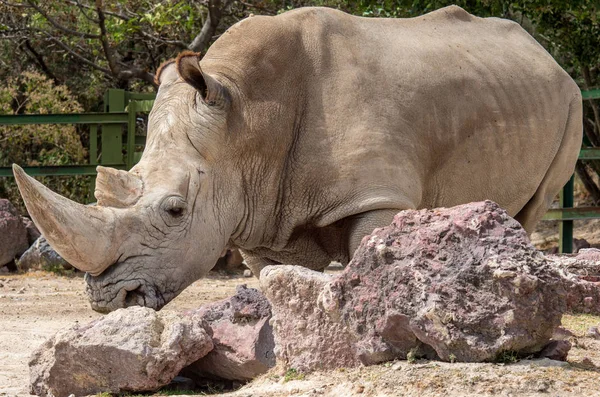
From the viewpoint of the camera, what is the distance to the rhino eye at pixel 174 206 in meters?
5.75

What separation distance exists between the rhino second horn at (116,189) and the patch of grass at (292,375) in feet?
5.07

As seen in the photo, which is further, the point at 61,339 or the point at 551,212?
the point at 551,212

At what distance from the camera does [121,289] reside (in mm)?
5605

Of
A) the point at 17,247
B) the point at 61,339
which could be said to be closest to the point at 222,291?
the point at 17,247

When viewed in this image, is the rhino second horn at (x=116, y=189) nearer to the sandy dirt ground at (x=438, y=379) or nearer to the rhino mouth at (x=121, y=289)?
the rhino mouth at (x=121, y=289)

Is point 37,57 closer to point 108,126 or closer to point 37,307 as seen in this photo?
point 108,126

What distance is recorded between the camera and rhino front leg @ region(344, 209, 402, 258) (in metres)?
6.03

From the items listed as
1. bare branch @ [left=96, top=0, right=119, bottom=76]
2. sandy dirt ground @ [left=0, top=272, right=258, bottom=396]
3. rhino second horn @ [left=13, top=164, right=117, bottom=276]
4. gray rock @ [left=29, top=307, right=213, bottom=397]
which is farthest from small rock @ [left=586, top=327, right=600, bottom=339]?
bare branch @ [left=96, top=0, right=119, bottom=76]

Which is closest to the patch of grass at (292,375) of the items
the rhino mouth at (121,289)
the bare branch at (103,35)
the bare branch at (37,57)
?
the rhino mouth at (121,289)

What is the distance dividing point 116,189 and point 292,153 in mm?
1063

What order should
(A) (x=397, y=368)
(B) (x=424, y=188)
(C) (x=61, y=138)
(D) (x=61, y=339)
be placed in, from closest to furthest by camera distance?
(A) (x=397, y=368) → (D) (x=61, y=339) → (B) (x=424, y=188) → (C) (x=61, y=138)

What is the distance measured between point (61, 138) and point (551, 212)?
6.41 m

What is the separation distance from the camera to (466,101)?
261 inches

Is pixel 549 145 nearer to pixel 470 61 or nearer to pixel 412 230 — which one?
pixel 470 61
